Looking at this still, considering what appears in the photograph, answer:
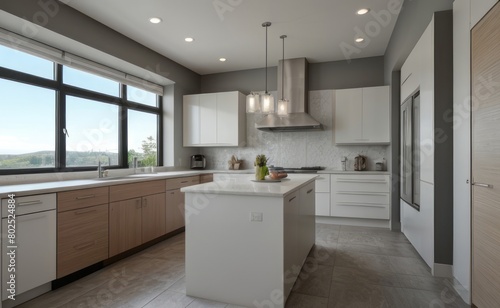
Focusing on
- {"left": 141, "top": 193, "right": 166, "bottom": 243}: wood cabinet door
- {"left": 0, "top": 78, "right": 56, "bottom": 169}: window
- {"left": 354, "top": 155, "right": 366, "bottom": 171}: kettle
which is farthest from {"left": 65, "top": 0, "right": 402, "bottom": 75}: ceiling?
{"left": 141, "top": 193, "right": 166, "bottom": 243}: wood cabinet door

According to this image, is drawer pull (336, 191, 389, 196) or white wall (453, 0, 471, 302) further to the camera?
drawer pull (336, 191, 389, 196)

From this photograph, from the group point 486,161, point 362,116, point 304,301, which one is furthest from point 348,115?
point 304,301

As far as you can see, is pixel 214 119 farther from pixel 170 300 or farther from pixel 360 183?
pixel 170 300

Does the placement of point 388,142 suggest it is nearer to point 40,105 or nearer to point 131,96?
point 131,96

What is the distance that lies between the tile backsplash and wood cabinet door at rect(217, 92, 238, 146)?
1.44 feet

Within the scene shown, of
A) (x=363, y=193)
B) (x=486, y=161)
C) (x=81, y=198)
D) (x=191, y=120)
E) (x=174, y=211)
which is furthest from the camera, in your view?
(x=191, y=120)

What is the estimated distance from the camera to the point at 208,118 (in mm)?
4992

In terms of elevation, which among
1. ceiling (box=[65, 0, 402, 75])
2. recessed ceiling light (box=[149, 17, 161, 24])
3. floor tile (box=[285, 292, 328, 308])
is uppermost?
ceiling (box=[65, 0, 402, 75])

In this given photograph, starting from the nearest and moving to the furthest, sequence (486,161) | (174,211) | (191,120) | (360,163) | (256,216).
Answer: (486,161)
(256,216)
(174,211)
(360,163)
(191,120)

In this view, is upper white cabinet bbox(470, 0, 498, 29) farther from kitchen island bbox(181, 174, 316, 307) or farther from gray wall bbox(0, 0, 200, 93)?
gray wall bbox(0, 0, 200, 93)

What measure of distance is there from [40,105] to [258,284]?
9.56ft

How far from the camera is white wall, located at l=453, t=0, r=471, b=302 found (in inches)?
76.5

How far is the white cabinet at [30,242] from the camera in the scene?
75.9 inches

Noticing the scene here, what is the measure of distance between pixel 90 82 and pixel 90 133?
0.67m
